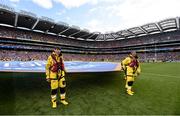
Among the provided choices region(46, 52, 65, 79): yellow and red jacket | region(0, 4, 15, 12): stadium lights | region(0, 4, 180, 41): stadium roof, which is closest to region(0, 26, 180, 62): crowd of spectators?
Result: region(0, 4, 180, 41): stadium roof

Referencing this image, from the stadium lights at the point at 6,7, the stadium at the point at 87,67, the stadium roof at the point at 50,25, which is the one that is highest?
the stadium lights at the point at 6,7

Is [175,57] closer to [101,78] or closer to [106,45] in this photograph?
[106,45]

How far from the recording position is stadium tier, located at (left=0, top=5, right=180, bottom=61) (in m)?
44.3

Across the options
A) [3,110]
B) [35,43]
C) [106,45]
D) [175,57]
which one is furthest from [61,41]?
[3,110]

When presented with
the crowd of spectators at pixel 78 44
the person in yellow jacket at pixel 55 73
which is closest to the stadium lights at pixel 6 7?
the crowd of spectators at pixel 78 44

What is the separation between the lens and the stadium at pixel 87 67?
4332mm

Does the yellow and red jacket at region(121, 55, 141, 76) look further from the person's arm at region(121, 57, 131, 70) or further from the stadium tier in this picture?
the stadium tier

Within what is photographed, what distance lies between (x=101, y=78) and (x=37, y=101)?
4782 millimetres

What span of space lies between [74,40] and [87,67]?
59978 millimetres

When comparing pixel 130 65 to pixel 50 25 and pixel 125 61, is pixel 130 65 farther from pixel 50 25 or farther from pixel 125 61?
pixel 50 25

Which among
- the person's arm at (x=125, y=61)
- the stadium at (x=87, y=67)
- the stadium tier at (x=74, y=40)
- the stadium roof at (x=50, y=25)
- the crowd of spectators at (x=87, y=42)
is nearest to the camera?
the stadium at (x=87, y=67)

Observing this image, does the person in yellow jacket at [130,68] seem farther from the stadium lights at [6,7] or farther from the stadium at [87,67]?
the stadium lights at [6,7]

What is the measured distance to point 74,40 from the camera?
224 ft

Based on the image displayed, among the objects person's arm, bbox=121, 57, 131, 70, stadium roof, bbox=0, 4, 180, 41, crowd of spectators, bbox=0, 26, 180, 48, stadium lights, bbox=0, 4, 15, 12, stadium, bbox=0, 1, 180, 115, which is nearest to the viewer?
stadium, bbox=0, 1, 180, 115
